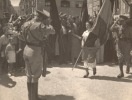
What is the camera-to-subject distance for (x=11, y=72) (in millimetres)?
9297

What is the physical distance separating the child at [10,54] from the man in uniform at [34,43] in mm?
2718

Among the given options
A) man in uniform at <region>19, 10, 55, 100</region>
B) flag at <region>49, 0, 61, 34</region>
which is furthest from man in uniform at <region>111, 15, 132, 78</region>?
man in uniform at <region>19, 10, 55, 100</region>

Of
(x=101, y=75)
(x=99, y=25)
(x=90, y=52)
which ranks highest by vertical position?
(x=99, y=25)

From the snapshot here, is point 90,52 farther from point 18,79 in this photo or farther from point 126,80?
point 18,79

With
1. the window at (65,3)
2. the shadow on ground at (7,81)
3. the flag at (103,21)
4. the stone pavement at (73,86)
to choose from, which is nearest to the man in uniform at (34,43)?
the stone pavement at (73,86)

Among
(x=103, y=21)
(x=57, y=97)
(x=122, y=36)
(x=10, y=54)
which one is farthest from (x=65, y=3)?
(x=57, y=97)

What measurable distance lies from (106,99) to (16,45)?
13.9 ft

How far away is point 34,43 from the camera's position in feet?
21.0

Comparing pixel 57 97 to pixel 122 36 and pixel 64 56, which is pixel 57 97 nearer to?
pixel 122 36

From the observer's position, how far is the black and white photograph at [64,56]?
6.50 meters

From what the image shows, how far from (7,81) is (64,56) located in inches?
154

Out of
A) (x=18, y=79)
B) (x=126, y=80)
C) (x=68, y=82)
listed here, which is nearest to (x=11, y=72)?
(x=18, y=79)

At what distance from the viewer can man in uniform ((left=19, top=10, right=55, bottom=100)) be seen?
6.30m

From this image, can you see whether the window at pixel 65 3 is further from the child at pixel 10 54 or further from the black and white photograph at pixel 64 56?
the child at pixel 10 54
